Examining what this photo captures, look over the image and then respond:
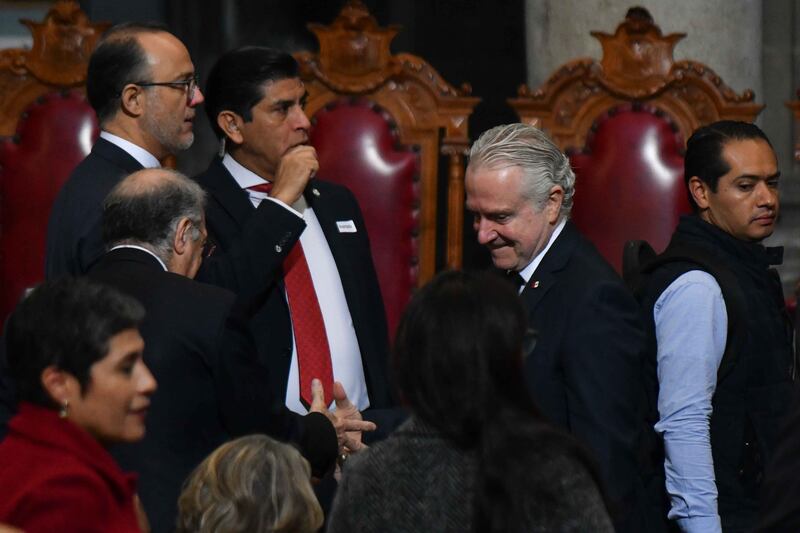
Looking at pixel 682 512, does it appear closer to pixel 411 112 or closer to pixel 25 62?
pixel 411 112

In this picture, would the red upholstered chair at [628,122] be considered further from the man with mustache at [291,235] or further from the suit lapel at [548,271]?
the suit lapel at [548,271]

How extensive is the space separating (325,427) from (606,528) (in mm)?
1161

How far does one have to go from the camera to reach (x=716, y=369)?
2.89 meters

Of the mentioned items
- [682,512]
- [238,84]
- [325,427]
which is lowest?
[682,512]

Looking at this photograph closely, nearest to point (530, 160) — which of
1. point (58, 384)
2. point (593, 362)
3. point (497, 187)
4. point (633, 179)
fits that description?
point (497, 187)

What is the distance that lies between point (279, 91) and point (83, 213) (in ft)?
1.94

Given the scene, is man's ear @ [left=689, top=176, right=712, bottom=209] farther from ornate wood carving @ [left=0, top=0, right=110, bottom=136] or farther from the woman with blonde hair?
ornate wood carving @ [left=0, top=0, right=110, bottom=136]

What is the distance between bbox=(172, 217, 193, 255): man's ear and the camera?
8.95 feet

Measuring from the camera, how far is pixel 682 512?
2848 millimetres

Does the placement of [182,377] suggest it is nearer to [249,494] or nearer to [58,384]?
[249,494]

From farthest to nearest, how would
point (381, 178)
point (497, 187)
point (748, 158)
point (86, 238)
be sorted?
point (381, 178), point (748, 158), point (86, 238), point (497, 187)

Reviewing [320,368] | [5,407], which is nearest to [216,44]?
[320,368]

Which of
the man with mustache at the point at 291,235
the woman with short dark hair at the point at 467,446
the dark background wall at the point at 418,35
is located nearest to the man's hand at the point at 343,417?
the man with mustache at the point at 291,235

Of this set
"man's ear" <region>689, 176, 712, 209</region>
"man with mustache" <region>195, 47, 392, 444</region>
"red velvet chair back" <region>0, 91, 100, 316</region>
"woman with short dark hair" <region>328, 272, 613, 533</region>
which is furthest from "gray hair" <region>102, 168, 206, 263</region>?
"red velvet chair back" <region>0, 91, 100, 316</region>
